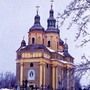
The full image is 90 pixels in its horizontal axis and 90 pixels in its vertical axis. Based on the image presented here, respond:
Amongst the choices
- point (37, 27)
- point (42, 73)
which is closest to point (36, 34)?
point (37, 27)

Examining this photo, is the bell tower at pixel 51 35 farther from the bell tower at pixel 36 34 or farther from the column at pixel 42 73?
the column at pixel 42 73

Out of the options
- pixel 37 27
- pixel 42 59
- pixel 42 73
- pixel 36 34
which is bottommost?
pixel 42 73

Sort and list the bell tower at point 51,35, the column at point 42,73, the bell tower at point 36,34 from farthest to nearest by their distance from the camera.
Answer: the bell tower at point 51,35 → the bell tower at point 36,34 → the column at point 42,73

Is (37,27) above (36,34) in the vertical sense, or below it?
above

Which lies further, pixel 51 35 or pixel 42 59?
pixel 51 35

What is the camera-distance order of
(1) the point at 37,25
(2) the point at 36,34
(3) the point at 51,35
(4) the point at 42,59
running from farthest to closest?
(3) the point at 51,35, (1) the point at 37,25, (2) the point at 36,34, (4) the point at 42,59

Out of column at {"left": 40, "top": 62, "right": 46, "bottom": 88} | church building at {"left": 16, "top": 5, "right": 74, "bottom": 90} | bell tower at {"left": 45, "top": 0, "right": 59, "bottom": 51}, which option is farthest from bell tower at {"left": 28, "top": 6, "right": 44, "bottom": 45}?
column at {"left": 40, "top": 62, "right": 46, "bottom": 88}

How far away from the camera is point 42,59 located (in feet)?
203

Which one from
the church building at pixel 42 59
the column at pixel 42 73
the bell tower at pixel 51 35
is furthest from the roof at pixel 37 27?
the column at pixel 42 73

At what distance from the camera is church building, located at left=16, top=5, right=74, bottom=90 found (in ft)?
203

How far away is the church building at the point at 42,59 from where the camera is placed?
6174 centimetres

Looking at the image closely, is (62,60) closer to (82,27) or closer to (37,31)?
(37,31)

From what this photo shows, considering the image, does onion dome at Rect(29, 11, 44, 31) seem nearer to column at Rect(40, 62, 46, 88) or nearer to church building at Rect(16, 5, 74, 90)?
church building at Rect(16, 5, 74, 90)

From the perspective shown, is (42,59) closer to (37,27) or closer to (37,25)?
(37,27)
